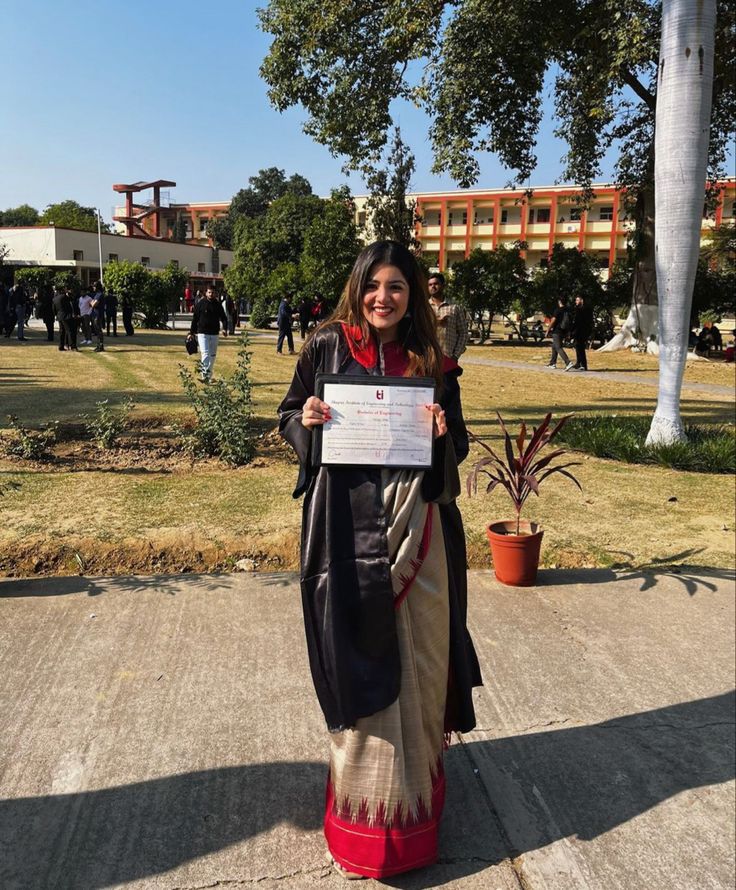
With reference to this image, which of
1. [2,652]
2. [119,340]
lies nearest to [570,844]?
[2,652]

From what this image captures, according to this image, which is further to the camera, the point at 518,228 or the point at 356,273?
the point at 518,228

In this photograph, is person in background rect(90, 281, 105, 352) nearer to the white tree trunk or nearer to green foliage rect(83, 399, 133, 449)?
green foliage rect(83, 399, 133, 449)

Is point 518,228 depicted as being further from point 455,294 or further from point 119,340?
point 119,340

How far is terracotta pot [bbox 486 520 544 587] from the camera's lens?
169 inches

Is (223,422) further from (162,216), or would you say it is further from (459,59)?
(162,216)

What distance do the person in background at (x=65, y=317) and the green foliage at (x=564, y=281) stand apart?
1620cm

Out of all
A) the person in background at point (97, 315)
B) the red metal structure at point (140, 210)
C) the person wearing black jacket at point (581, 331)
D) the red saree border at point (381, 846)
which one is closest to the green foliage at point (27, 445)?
the red saree border at point (381, 846)

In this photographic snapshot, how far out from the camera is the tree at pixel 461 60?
1180cm

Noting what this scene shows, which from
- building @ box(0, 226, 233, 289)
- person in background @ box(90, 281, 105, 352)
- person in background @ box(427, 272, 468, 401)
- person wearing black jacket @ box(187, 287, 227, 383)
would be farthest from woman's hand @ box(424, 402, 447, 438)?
building @ box(0, 226, 233, 289)

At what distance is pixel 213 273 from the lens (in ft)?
218

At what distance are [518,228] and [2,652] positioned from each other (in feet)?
214

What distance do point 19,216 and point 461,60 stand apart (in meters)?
100

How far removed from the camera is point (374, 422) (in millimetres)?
2123

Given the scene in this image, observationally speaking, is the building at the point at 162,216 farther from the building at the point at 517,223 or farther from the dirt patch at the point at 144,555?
the dirt patch at the point at 144,555
